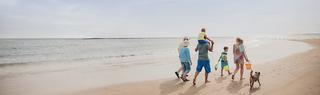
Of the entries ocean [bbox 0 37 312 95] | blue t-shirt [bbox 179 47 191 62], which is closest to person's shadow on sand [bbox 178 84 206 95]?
blue t-shirt [bbox 179 47 191 62]

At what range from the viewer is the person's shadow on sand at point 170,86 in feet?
25.4

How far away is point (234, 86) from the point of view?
26.1ft

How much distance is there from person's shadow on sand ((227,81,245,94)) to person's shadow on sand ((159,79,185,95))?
149cm

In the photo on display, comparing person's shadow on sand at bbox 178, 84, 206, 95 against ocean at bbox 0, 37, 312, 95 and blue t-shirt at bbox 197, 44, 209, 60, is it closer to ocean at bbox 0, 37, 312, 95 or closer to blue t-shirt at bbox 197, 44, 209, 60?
blue t-shirt at bbox 197, 44, 209, 60

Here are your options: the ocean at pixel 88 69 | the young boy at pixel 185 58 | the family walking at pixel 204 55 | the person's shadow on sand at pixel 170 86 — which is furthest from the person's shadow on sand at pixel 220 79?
the ocean at pixel 88 69

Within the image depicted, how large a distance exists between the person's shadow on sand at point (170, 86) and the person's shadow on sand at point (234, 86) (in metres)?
1.49

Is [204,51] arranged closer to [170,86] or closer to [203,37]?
[203,37]

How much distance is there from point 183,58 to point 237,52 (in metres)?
1.81

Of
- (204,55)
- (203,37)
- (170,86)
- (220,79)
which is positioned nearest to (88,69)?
(170,86)

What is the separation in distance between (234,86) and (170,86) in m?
1.95

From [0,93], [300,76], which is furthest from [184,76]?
[0,93]

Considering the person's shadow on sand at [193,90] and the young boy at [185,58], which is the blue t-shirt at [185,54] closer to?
the young boy at [185,58]

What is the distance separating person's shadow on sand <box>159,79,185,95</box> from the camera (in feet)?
25.4

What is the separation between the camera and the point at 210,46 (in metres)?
8.27
